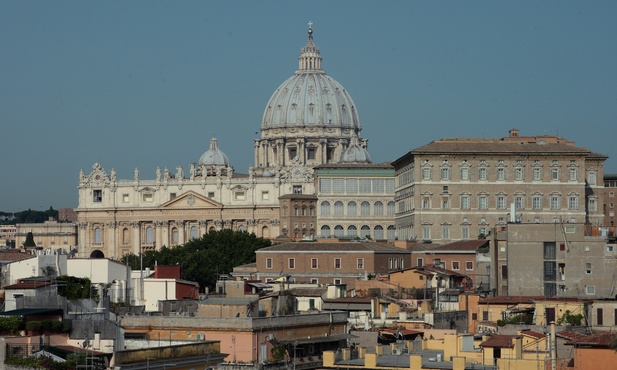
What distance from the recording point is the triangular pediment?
588 feet

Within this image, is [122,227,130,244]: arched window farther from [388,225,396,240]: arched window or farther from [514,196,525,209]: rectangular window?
[514,196,525,209]: rectangular window

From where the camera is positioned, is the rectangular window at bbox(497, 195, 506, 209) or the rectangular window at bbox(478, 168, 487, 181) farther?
the rectangular window at bbox(497, 195, 506, 209)

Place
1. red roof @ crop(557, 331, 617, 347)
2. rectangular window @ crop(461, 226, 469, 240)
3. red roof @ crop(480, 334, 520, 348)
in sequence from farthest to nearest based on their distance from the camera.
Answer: rectangular window @ crop(461, 226, 469, 240), red roof @ crop(480, 334, 520, 348), red roof @ crop(557, 331, 617, 347)

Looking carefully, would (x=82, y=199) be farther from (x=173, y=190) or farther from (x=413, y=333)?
(x=413, y=333)

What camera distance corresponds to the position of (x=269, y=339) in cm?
3572

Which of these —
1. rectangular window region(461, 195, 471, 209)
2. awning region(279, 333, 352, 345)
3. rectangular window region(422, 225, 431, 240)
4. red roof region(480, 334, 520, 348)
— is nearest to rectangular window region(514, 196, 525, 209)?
rectangular window region(461, 195, 471, 209)

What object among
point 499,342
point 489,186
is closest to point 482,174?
point 489,186

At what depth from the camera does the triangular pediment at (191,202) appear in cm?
17925

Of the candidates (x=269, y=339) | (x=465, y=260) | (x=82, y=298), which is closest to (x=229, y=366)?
(x=269, y=339)

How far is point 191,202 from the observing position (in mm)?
180500

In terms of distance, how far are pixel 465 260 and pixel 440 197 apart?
24158 millimetres

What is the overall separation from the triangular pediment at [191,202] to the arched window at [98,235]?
351 inches

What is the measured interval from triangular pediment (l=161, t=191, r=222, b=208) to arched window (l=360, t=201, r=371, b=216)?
1276 inches

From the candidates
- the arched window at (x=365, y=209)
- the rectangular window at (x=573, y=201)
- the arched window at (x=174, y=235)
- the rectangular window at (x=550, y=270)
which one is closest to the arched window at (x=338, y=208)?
the arched window at (x=365, y=209)
